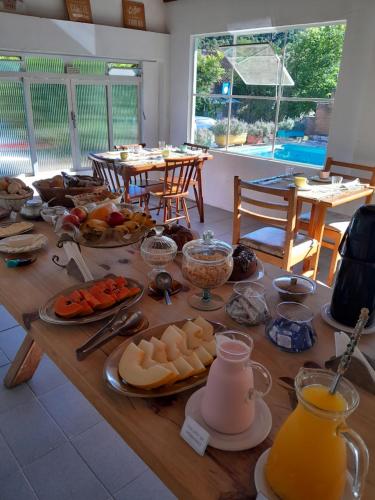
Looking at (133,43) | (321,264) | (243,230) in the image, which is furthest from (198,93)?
(321,264)

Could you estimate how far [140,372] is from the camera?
0.79 metres

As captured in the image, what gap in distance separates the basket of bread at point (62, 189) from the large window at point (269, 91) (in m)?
2.74

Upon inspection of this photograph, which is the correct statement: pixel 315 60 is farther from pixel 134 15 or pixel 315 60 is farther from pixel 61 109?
pixel 61 109

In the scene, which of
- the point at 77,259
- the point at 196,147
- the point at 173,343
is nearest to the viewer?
the point at 173,343

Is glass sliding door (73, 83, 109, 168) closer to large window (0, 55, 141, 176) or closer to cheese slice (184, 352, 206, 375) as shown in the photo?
large window (0, 55, 141, 176)

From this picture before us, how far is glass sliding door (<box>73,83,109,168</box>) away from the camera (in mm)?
4559

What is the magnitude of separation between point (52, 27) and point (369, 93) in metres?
3.28

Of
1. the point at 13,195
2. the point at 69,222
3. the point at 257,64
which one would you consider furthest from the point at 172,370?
the point at 257,64

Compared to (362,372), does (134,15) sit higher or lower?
higher

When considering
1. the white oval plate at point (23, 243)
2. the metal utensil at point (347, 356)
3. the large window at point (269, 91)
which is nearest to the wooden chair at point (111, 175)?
the large window at point (269, 91)

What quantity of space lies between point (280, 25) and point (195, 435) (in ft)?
13.6

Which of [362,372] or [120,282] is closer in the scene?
[362,372]

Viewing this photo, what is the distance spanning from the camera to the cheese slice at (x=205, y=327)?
3.00 ft

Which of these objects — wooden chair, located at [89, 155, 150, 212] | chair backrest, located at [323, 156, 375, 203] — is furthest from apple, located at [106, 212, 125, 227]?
chair backrest, located at [323, 156, 375, 203]
